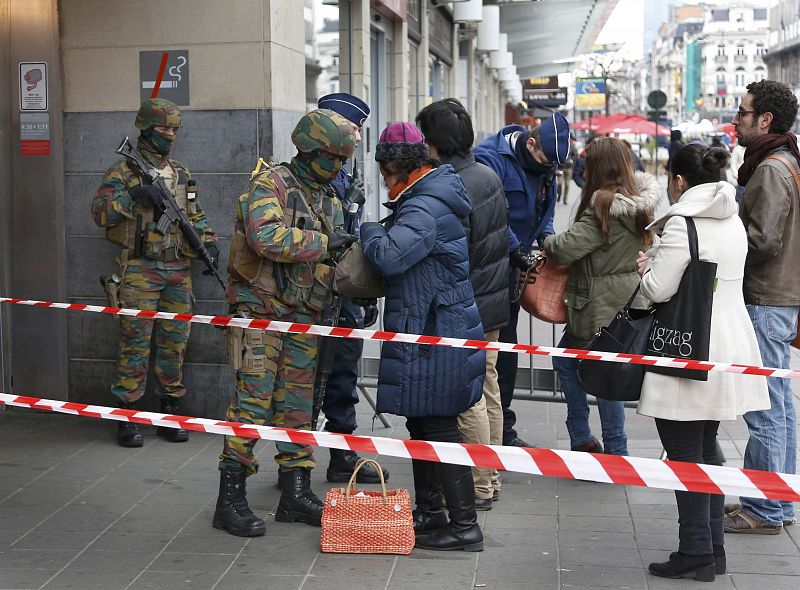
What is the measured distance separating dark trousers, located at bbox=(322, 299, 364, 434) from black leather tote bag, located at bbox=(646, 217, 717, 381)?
2.01 metres

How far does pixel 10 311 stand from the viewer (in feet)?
24.2

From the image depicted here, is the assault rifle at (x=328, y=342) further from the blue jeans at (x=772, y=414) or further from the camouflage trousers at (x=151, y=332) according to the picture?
the blue jeans at (x=772, y=414)

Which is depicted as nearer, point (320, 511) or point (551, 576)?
point (551, 576)

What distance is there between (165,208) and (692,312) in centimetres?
320

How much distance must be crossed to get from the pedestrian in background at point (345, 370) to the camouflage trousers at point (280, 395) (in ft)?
2.25

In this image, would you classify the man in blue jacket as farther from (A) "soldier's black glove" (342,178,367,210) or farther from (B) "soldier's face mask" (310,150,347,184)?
(B) "soldier's face mask" (310,150,347,184)

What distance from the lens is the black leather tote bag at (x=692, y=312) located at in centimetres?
450

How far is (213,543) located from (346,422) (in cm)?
134

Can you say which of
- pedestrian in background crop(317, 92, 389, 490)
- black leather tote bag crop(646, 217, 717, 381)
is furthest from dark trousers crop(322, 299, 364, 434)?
black leather tote bag crop(646, 217, 717, 381)

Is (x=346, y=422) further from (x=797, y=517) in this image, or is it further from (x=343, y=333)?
(x=797, y=517)

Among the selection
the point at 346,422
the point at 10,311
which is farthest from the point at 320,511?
the point at 10,311

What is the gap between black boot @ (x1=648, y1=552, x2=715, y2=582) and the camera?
461 cm

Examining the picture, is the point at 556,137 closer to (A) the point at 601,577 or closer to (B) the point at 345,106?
(B) the point at 345,106

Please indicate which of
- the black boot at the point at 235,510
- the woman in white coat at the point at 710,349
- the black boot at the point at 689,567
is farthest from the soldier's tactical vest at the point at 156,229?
the black boot at the point at 689,567
